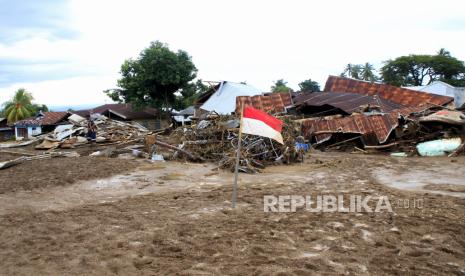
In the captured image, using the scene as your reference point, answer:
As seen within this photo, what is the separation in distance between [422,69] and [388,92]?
76.1 feet

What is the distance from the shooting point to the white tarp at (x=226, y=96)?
26297 millimetres

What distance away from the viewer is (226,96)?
1077 inches

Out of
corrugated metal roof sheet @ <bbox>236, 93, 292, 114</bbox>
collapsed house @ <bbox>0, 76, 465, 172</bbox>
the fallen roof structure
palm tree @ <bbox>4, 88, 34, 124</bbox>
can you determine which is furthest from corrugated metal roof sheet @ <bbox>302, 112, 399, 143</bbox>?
palm tree @ <bbox>4, 88, 34, 124</bbox>

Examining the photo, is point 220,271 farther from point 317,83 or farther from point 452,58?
point 317,83

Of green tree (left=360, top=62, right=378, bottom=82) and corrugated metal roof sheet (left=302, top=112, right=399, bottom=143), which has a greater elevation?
green tree (left=360, top=62, right=378, bottom=82)

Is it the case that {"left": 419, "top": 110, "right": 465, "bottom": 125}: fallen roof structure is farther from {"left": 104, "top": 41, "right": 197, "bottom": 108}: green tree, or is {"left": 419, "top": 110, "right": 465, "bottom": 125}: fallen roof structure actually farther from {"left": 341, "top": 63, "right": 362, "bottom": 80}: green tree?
{"left": 341, "top": 63, "right": 362, "bottom": 80}: green tree

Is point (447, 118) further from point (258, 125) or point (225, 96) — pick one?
point (225, 96)

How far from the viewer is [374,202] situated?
6.93 metres

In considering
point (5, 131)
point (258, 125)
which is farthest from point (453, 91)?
point (5, 131)

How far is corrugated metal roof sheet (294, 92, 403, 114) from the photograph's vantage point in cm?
2016

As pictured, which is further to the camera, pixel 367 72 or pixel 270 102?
pixel 367 72

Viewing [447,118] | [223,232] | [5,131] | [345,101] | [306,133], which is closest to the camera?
[223,232]

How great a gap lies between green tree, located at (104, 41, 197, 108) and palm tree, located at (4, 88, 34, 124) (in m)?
15.8

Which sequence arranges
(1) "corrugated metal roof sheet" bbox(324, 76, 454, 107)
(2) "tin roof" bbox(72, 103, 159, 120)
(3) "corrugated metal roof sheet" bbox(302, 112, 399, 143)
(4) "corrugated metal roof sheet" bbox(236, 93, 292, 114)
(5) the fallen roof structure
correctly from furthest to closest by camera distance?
(2) "tin roof" bbox(72, 103, 159, 120) < (4) "corrugated metal roof sheet" bbox(236, 93, 292, 114) < (1) "corrugated metal roof sheet" bbox(324, 76, 454, 107) < (3) "corrugated metal roof sheet" bbox(302, 112, 399, 143) < (5) the fallen roof structure
